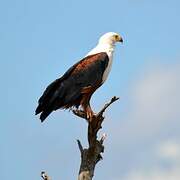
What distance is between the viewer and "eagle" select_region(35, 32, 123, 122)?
12.8 m

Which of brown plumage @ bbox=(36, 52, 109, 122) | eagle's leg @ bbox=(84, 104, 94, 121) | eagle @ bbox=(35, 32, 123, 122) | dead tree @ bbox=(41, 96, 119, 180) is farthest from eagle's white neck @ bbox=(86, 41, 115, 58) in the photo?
dead tree @ bbox=(41, 96, 119, 180)

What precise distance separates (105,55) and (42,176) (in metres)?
4.24

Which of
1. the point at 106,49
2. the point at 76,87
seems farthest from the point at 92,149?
the point at 106,49

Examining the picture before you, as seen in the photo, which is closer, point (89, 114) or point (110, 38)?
point (89, 114)

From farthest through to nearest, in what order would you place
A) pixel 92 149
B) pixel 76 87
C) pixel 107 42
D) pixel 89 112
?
pixel 107 42 → pixel 76 87 → pixel 89 112 → pixel 92 149

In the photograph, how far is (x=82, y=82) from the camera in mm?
13562

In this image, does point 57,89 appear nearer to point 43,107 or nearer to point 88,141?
point 43,107

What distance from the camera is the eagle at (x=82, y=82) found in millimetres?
12758

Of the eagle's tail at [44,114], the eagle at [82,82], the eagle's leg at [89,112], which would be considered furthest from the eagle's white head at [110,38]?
the eagle's tail at [44,114]

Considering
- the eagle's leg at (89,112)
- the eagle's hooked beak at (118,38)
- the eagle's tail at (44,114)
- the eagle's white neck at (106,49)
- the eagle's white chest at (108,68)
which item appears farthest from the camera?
the eagle's hooked beak at (118,38)

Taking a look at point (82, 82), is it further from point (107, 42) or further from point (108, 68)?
point (107, 42)

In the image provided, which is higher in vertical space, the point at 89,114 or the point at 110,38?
the point at 110,38

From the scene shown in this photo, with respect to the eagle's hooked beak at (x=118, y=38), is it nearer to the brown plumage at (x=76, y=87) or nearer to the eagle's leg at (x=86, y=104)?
the brown plumage at (x=76, y=87)

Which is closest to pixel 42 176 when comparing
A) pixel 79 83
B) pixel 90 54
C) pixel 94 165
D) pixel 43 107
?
pixel 94 165
